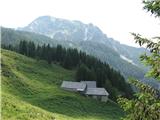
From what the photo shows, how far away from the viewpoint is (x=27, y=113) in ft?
140

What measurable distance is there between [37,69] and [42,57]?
3041cm

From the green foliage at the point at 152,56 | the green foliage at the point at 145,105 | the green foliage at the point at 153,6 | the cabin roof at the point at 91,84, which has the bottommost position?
the cabin roof at the point at 91,84

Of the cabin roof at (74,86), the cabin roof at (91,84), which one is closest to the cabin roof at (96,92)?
the cabin roof at (74,86)

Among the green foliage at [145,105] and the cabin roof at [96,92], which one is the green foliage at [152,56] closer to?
the green foliage at [145,105]

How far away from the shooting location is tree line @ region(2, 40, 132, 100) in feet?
446

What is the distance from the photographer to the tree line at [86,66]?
135875 mm

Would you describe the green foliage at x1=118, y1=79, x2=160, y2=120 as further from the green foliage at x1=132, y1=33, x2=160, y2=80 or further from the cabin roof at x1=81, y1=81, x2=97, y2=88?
the cabin roof at x1=81, y1=81, x2=97, y2=88

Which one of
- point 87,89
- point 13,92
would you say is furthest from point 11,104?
point 87,89

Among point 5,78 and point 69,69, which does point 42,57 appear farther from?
point 5,78

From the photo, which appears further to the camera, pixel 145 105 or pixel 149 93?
pixel 149 93

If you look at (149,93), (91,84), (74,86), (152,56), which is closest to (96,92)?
(74,86)

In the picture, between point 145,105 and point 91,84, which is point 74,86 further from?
point 145,105

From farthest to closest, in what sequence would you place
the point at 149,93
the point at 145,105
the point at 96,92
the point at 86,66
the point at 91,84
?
the point at 86,66 < the point at 91,84 < the point at 96,92 < the point at 149,93 < the point at 145,105

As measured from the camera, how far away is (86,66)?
149 m
